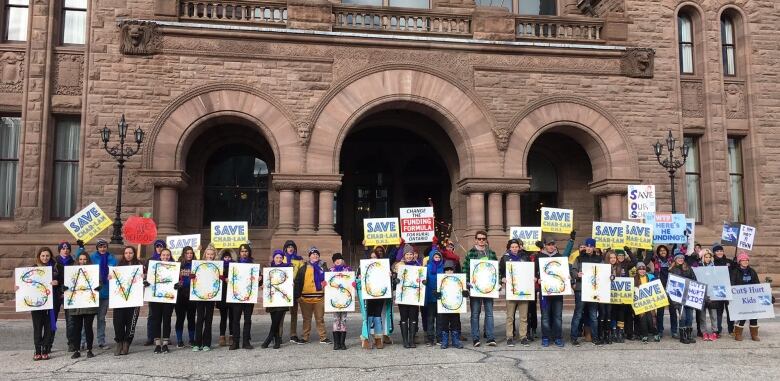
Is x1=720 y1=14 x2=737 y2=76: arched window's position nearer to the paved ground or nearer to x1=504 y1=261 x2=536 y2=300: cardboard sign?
the paved ground

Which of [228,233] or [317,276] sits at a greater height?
[228,233]

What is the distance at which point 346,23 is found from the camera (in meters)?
17.8

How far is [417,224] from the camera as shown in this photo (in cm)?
1341

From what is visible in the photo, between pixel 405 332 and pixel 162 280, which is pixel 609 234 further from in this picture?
pixel 162 280

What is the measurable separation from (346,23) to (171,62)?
17.2 feet

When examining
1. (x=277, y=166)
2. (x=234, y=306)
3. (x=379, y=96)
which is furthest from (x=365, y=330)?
(x=379, y=96)

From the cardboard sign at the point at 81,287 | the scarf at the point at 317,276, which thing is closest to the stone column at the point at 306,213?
the scarf at the point at 317,276

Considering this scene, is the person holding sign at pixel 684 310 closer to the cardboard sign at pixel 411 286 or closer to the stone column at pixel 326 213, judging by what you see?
the cardboard sign at pixel 411 286

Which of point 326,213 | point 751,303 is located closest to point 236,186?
point 326,213

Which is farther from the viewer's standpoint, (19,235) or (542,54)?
(542,54)

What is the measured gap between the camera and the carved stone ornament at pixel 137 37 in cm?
1647

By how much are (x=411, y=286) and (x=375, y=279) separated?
63cm

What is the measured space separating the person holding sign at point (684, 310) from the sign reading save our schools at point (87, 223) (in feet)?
38.4

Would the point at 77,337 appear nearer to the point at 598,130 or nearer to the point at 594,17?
the point at 598,130
